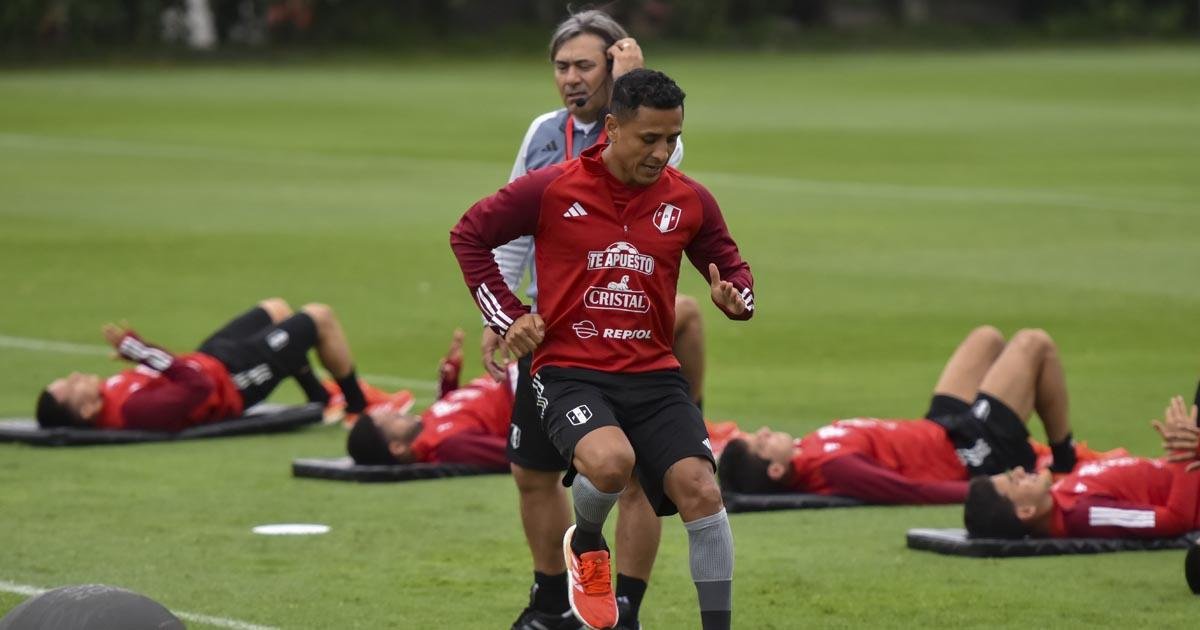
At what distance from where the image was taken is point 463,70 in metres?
53.7

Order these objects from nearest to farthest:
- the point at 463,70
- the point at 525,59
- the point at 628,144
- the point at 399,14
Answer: the point at 628,144 < the point at 463,70 < the point at 525,59 < the point at 399,14

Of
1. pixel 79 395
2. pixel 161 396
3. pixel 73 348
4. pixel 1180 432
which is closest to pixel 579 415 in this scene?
pixel 1180 432

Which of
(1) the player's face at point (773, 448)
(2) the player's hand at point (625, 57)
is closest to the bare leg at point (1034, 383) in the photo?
(1) the player's face at point (773, 448)

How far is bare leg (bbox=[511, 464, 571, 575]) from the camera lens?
810 cm

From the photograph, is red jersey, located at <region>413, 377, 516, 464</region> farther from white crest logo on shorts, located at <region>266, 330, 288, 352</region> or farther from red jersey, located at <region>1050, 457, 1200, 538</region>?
red jersey, located at <region>1050, 457, 1200, 538</region>

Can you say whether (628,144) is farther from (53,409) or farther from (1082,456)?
(53,409)

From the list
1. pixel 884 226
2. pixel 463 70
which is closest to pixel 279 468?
pixel 884 226

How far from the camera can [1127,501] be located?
9859 millimetres

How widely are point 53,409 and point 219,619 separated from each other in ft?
14.2

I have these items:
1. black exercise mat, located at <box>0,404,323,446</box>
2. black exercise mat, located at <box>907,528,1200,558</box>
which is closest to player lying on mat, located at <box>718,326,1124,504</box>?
black exercise mat, located at <box>907,528,1200,558</box>

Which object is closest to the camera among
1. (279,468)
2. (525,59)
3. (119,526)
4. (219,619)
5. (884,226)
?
(219,619)

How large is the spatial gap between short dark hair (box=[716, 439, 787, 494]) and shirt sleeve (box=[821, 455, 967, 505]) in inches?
12.5

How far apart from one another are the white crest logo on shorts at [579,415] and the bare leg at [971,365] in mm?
4258

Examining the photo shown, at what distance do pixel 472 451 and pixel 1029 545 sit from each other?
124 inches
